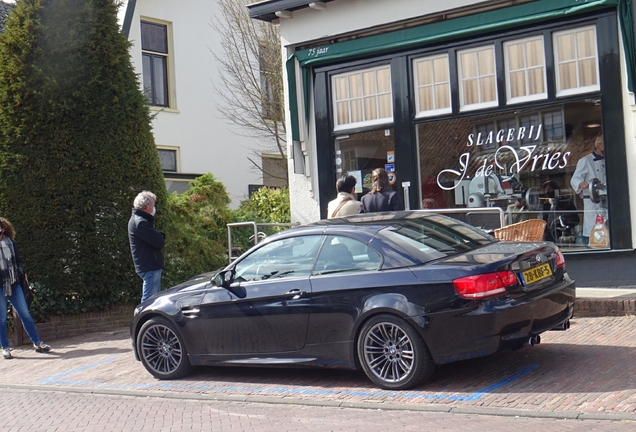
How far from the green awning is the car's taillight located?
16.6 ft

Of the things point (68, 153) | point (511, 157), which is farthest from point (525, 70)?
point (68, 153)

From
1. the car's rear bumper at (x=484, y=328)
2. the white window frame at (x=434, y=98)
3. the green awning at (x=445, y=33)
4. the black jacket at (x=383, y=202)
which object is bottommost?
the car's rear bumper at (x=484, y=328)

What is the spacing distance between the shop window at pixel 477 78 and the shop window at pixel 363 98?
1279 mm

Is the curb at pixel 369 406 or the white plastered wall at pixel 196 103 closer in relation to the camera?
the curb at pixel 369 406

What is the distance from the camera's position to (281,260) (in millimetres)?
7664

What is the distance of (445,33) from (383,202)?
3.36m

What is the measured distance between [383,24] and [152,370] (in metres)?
6.82

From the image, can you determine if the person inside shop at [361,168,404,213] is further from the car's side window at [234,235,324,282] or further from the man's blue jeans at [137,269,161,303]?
the man's blue jeans at [137,269,161,303]

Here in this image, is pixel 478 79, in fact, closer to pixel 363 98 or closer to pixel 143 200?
pixel 363 98

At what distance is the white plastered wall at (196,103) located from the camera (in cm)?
2183

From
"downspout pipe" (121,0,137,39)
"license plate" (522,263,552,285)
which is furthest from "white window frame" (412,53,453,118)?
"downspout pipe" (121,0,137,39)

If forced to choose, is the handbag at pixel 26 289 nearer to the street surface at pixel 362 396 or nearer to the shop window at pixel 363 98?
the street surface at pixel 362 396

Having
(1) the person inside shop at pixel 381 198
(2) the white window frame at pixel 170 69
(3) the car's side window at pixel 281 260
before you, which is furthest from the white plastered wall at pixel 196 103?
(3) the car's side window at pixel 281 260

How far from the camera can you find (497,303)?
6.46 metres
